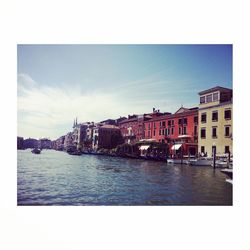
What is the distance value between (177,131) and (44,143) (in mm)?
3022

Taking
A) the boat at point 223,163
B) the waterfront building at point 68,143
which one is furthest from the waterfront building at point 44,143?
the boat at point 223,163

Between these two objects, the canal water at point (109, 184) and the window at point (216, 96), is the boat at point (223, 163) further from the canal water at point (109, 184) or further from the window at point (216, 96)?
the window at point (216, 96)

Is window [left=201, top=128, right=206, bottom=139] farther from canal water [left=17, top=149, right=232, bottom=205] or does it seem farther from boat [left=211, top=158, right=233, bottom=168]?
canal water [left=17, top=149, right=232, bottom=205]

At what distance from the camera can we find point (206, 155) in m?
7.35

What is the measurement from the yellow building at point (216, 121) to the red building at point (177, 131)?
17cm

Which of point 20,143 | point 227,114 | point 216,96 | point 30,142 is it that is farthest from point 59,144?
point 227,114

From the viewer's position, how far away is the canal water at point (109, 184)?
17.3 ft

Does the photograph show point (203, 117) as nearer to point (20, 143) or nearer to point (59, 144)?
point (59, 144)

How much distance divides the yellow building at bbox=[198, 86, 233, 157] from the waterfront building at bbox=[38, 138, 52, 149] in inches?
128

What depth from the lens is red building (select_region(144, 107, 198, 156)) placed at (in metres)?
6.92

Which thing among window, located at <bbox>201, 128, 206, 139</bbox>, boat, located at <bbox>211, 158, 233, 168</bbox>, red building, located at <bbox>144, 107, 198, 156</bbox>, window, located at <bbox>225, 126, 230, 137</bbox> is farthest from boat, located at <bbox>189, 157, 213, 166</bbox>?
window, located at <bbox>225, 126, 230, 137</bbox>
